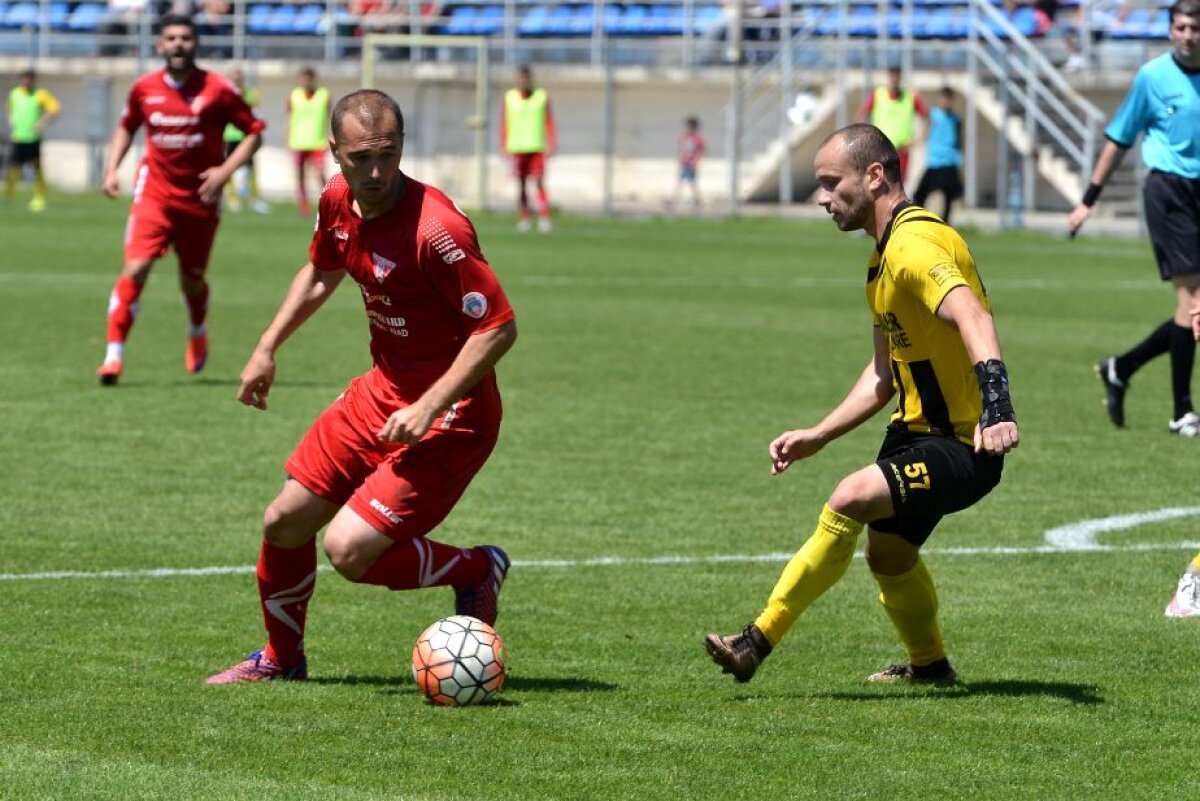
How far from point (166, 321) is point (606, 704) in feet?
40.7

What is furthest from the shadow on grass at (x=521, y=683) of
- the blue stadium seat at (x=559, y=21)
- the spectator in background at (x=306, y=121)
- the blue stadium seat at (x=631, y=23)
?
the blue stadium seat at (x=559, y=21)

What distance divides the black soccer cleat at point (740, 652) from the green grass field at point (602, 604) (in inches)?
4.0

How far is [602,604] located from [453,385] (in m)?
1.83

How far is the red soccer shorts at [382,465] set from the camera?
5941 millimetres

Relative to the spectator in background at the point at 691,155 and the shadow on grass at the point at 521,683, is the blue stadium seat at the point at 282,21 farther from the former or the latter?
the shadow on grass at the point at 521,683

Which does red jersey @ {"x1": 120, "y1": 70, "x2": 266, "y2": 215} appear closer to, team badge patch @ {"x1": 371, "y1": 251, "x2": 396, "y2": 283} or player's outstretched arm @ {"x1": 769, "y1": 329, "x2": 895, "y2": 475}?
team badge patch @ {"x1": 371, "y1": 251, "x2": 396, "y2": 283}

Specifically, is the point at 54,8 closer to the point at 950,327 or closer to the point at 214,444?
the point at 214,444

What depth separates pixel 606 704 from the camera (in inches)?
229

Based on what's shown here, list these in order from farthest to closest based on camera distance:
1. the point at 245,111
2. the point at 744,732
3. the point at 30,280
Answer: the point at 30,280
the point at 245,111
the point at 744,732

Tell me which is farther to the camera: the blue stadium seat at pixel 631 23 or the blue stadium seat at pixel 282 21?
the blue stadium seat at pixel 282 21

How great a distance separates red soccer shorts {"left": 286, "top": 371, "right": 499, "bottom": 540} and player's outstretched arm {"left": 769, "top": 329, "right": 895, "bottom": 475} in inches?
33.6

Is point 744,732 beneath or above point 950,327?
beneath

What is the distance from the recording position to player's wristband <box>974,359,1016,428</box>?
17.3 feet

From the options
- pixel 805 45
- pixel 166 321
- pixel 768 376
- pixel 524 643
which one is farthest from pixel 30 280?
pixel 805 45
